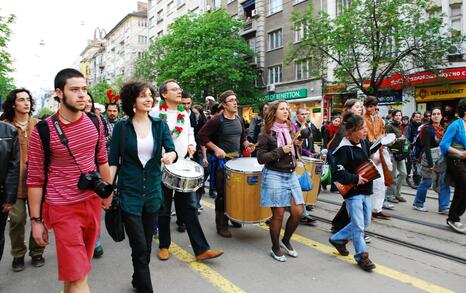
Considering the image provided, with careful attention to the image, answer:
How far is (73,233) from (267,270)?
2.27 metres

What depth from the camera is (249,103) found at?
30.3m

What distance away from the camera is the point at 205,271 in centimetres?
437

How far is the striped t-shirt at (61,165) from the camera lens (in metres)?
2.91

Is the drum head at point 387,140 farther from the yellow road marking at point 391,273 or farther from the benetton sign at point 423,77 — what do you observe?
the benetton sign at point 423,77

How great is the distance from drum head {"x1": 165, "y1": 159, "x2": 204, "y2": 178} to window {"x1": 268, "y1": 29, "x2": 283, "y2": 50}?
26224 mm

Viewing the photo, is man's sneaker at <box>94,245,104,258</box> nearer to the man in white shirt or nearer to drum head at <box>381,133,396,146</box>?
the man in white shirt

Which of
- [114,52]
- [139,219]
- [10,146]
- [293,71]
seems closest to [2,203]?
[10,146]

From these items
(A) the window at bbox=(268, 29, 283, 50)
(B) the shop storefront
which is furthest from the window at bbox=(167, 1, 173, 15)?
(B) the shop storefront

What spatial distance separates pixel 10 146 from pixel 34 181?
3.26ft

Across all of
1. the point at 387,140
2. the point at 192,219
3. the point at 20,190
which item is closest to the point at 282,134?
the point at 192,219

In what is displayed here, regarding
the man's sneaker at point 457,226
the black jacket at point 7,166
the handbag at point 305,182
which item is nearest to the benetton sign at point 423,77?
the man's sneaker at point 457,226

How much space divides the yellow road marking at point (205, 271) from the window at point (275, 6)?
2698cm

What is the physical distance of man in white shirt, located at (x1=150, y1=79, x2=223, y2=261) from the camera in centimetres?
454

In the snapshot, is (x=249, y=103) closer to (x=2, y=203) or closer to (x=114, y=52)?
(x=2, y=203)
